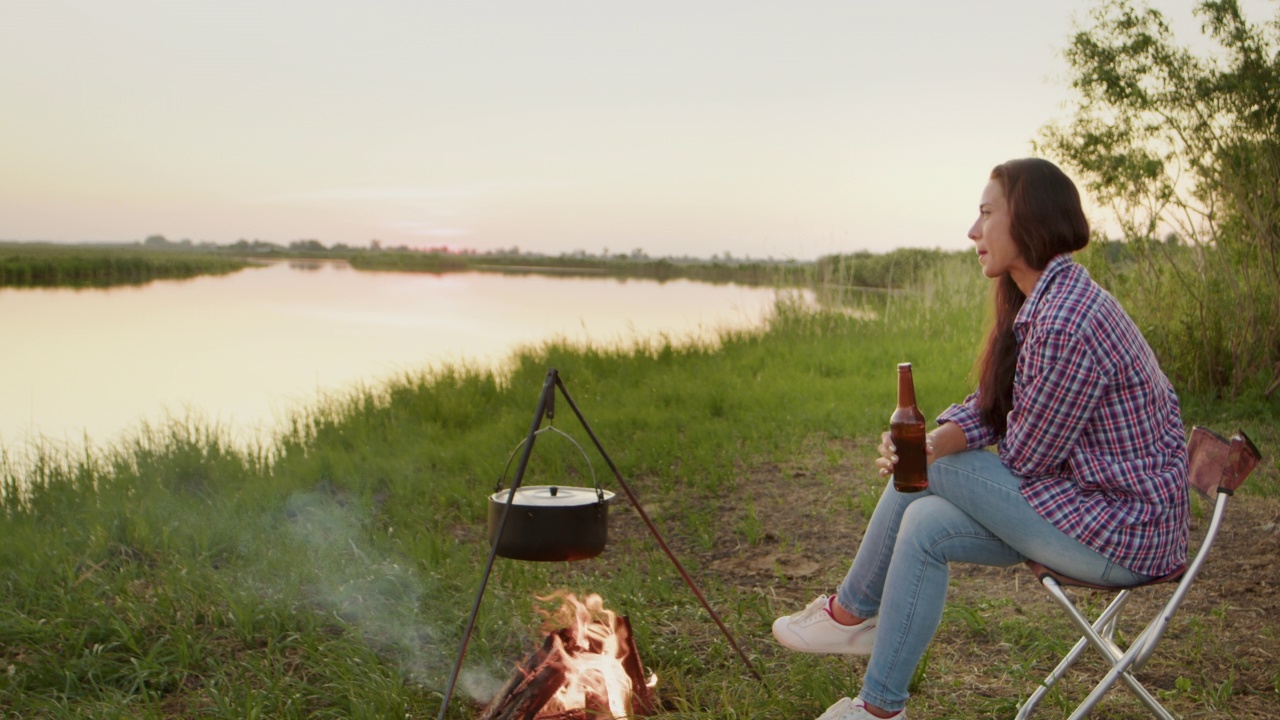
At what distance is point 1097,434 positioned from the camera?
203 centimetres

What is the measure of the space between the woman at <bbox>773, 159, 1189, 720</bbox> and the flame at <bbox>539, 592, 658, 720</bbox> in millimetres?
628

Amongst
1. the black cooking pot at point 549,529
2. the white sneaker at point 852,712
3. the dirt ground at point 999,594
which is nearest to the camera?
the white sneaker at point 852,712

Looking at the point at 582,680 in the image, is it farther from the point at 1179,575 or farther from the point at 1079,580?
the point at 1179,575

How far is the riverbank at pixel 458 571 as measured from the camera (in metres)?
2.70

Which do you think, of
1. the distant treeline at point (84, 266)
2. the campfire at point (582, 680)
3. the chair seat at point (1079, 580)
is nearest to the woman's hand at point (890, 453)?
the chair seat at point (1079, 580)

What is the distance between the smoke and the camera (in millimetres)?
2770

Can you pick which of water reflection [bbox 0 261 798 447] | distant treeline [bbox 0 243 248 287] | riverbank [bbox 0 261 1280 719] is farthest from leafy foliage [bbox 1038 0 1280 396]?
distant treeline [bbox 0 243 248 287]

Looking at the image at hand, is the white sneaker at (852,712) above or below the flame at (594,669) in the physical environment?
above

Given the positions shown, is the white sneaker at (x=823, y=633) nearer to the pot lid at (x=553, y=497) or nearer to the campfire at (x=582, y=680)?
the campfire at (x=582, y=680)

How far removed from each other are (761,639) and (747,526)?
130 cm

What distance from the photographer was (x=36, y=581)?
3475 millimetres

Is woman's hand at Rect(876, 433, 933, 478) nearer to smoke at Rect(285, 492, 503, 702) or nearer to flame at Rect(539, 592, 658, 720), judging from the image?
flame at Rect(539, 592, 658, 720)

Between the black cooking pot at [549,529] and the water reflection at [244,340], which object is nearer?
the black cooking pot at [549,529]

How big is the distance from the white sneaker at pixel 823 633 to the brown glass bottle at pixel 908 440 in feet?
1.45
